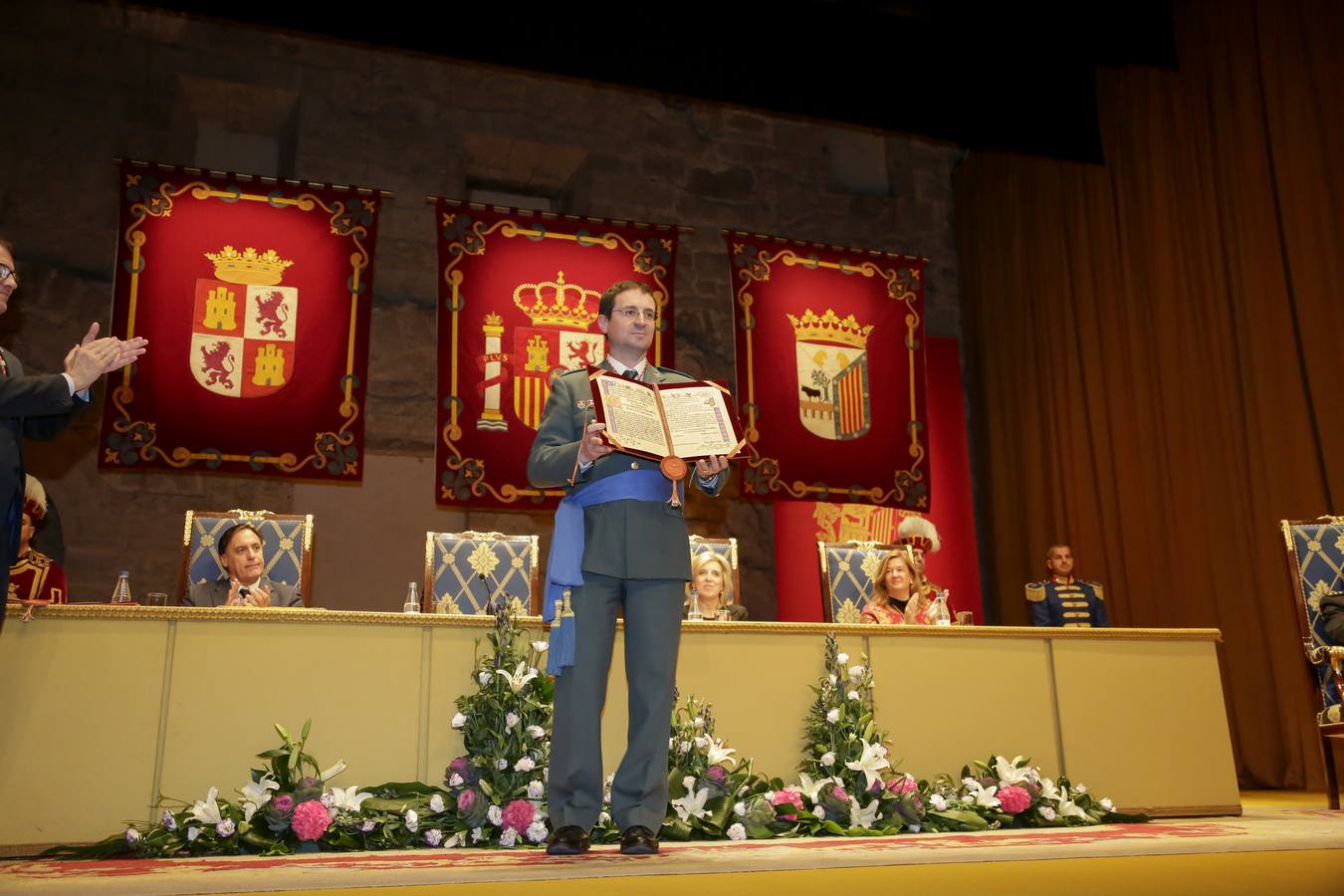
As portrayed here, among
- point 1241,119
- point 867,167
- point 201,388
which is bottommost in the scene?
point 201,388

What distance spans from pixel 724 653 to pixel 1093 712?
1608 mm

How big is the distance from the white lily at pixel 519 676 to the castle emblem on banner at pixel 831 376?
440cm

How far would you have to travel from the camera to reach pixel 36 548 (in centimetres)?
680

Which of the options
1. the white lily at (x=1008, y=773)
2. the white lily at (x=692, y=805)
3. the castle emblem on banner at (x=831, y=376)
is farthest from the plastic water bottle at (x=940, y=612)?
the castle emblem on banner at (x=831, y=376)

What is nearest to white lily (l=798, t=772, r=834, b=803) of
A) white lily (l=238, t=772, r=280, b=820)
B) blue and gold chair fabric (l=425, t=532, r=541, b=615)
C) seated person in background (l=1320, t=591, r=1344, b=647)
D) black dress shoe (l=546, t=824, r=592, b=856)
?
black dress shoe (l=546, t=824, r=592, b=856)

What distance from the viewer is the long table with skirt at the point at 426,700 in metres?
3.46

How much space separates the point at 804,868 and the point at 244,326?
17.2ft

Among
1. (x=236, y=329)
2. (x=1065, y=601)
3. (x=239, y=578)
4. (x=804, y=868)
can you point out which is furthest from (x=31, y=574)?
(x=1065, y=601)

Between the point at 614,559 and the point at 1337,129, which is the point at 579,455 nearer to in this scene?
the point at 614,559

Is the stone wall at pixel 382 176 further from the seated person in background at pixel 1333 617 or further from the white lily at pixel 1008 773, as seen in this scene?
the white lily at pixel 1008 773

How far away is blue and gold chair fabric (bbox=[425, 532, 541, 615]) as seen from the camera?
18.7 ft

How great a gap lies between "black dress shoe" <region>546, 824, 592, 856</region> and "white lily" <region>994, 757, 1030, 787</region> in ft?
6.03

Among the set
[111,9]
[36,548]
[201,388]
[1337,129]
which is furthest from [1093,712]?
[111,9]

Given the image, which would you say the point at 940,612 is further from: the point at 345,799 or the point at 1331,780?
the point at 345,799
